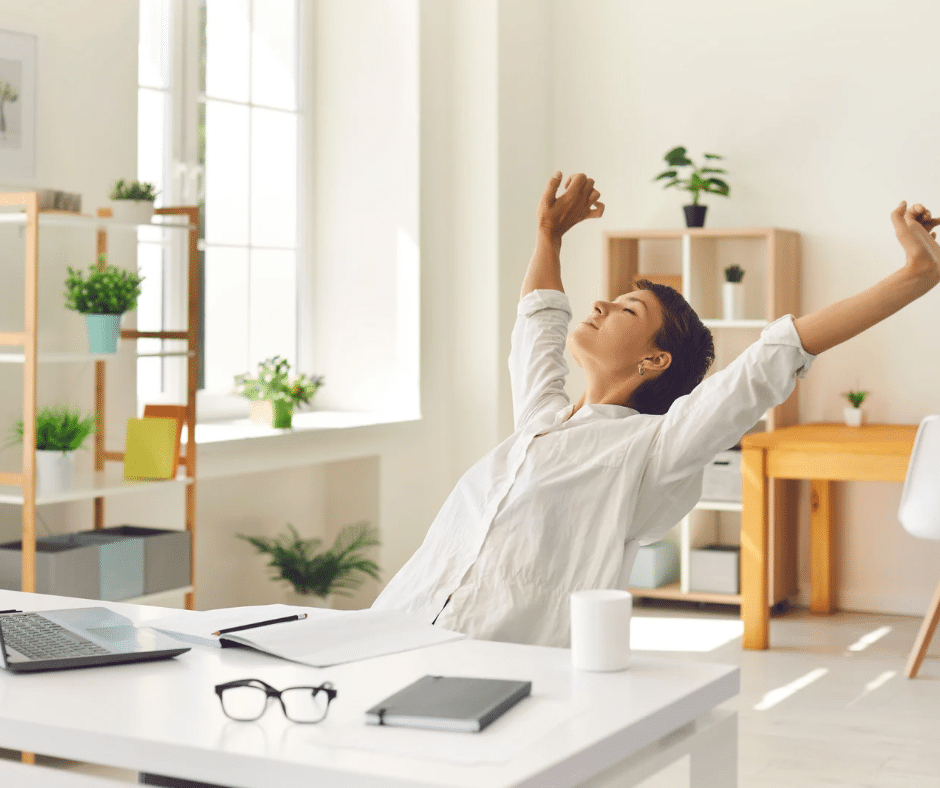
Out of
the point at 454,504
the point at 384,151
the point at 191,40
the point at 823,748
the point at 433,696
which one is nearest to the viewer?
the point at 433,696

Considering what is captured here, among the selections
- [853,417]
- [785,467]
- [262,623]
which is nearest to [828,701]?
[785,467]

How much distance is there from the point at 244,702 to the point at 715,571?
3.90 metres

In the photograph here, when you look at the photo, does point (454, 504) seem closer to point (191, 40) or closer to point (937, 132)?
point (191, 40)

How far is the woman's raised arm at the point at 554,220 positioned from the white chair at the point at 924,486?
1.88 m

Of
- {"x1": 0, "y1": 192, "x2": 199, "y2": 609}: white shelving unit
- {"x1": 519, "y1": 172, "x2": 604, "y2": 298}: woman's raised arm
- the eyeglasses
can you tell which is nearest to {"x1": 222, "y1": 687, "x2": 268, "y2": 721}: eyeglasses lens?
the eyeglasses

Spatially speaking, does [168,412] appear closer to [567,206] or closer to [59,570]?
[59,570]

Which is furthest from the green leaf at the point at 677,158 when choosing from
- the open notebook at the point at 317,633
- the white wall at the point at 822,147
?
the open notebook at the point at 317,633

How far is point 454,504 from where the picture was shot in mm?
2061

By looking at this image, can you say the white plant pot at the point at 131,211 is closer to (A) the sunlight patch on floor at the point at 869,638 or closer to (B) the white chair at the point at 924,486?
(B) the white chair at the point at 924,486

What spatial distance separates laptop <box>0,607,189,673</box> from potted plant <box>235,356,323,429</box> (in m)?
2.87

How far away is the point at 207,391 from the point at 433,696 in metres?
3.69

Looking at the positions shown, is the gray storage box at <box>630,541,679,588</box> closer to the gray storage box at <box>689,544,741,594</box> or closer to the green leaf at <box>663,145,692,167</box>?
the gray storage box at <box>689,544,741,594</box>

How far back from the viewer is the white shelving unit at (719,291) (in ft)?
16.1

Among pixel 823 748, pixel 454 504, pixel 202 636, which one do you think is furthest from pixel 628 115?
pixel 202 636
